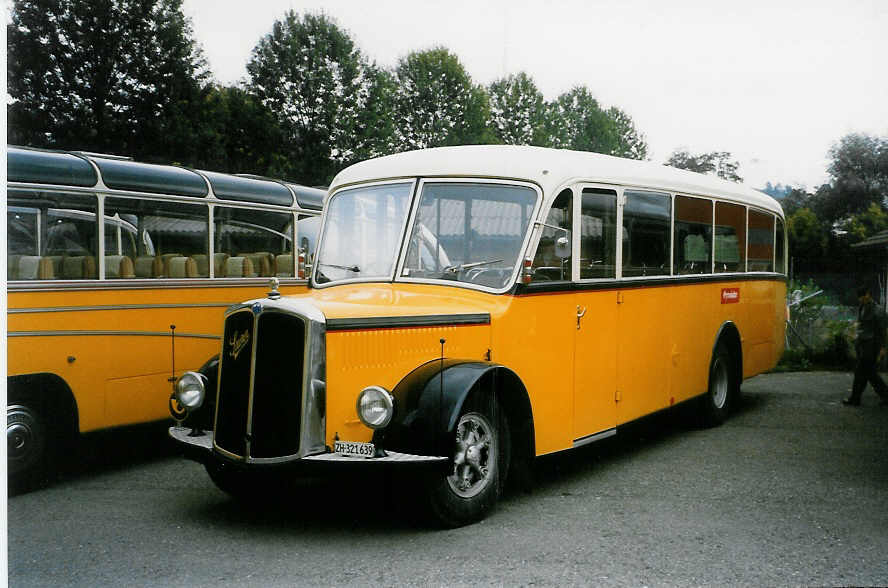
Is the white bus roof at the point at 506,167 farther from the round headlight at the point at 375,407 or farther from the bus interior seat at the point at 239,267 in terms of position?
the round headlight at the point at 375,407

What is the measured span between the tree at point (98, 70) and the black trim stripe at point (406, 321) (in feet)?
7.01

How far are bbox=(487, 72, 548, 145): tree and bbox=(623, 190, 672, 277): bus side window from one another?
1.09m

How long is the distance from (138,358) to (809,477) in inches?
208

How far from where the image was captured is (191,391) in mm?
5305

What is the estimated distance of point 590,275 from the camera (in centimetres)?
634

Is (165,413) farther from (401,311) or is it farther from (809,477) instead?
(809,477)

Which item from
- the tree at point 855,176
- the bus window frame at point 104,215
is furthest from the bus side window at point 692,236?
the bus window frame at point 104,215

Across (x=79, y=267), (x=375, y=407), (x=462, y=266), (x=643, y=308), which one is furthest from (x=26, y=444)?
(x=643, y=308)

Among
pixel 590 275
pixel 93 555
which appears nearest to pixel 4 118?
pixel 93 555

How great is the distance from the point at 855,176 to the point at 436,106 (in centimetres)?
379

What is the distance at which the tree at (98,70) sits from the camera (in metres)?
5.17

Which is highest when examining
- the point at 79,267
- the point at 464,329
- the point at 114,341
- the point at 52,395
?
the point at 79,267

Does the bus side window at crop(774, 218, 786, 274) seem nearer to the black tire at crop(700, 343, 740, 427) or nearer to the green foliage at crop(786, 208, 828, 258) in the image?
the green foliage at crop(786, 208, 828, 258)

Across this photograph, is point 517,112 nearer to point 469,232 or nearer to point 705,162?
point 469,232
